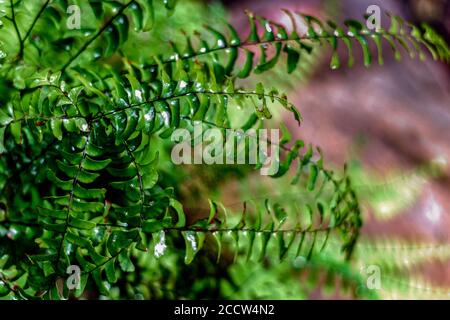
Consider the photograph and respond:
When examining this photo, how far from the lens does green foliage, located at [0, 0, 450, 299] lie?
95 centimetres

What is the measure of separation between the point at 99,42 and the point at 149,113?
1.87ft

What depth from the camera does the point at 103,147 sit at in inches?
37.5

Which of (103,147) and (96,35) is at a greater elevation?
(96,35)

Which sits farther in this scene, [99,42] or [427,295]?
[427,295]

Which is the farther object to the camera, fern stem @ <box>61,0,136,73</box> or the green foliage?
fern stem @ <box>61,0,136,73</box>

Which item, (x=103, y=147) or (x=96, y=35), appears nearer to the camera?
(x=103, y=147)

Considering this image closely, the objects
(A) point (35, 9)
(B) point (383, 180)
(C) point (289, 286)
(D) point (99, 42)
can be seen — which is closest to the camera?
(A) point (35, 9)

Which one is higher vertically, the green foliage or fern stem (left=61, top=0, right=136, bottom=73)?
fern stem (left=61, top=0, right=136, bottom=73)

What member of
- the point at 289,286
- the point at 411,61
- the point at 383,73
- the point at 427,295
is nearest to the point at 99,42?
the point at 289,286

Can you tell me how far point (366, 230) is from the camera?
2.09 meters

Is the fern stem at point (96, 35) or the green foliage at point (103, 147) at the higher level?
the fern stem at point (96, 35)

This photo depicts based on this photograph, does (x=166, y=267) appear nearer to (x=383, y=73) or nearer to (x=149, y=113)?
(x=149, y=113)

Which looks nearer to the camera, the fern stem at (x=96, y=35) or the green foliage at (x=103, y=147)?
the green foliage at (x=103, y=147)

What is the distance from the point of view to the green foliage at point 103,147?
3.10 feet
